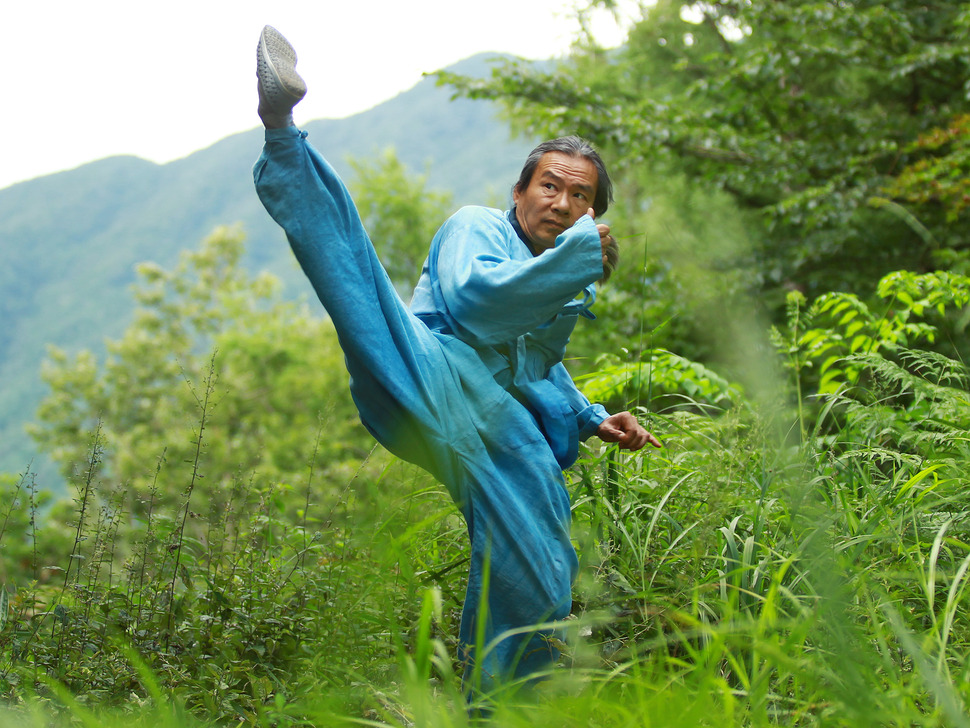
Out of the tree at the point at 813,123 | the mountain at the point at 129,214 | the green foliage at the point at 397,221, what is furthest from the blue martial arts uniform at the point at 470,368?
the mountain at the point at 129,214

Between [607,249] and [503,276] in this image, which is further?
[607,249]

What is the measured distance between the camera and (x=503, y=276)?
199 cm

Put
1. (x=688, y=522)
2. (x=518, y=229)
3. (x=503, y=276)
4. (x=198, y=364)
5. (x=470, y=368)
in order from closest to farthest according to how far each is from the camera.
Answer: (x=503, y=276) → (x=470, y=368) → (x=518, y=229) → (x=688, y=522) → (x=198, y=364)

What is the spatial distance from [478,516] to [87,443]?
61.6 inches

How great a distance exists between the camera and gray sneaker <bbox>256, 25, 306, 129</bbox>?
174 cm

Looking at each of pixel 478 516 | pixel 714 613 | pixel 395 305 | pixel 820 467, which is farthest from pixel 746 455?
pixel 395 305

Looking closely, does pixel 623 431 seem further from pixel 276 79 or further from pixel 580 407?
pixel 276 79

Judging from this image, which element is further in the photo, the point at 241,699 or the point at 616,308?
the point at 616,308

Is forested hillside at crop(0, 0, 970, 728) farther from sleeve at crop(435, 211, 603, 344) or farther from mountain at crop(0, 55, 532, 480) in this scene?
mountain at crop(0, 55, 532, 480)

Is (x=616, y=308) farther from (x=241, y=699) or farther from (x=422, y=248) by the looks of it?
(x=422, y=248)

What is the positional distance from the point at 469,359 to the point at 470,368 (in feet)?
0.09

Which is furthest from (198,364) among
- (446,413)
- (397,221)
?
(446,413)

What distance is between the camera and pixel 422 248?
27.9 m

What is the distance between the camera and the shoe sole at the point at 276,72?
68.4 inches
